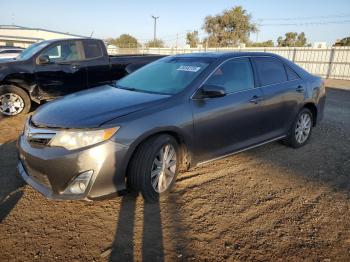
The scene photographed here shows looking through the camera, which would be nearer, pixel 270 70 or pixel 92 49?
pixel 270 70

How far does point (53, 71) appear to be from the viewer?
7.45 meters

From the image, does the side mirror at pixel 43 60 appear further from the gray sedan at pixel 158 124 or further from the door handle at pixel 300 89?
the door handle at pixel 300 89

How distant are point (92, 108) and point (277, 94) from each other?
2715 millimetres

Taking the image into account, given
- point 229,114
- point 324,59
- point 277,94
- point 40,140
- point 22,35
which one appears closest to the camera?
point 40,140

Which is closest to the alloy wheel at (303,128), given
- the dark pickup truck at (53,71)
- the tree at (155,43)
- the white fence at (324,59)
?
the dark pickup truck at (53,71)

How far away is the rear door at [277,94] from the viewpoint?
15.2ft

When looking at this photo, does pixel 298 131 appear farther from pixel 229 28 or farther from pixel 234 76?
pixel 229 28

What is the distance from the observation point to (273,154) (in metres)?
5.13

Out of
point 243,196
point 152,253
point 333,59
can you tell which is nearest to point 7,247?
point 152,253

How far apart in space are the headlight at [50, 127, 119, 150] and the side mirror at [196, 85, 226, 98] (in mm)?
1260

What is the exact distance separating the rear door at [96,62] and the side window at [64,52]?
22cm

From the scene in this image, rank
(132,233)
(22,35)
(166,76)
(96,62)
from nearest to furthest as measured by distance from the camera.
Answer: (132,233), (166,76), (96,62), (22,35)

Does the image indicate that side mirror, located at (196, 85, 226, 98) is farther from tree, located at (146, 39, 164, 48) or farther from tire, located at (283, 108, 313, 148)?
tree, located at (146, 39, 164, 48)

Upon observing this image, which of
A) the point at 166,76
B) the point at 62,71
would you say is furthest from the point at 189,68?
the point at 62,71
